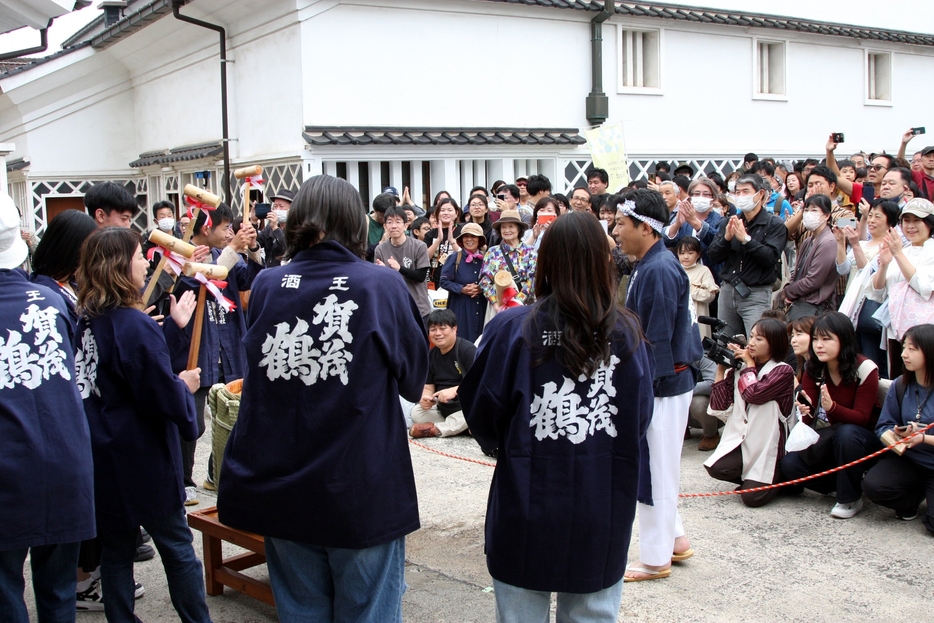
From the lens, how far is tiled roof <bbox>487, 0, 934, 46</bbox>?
1427cm

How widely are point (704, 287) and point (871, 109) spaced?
42.0 ft

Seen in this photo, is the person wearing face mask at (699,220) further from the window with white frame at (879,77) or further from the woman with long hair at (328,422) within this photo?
the window with white frame at (879,77)

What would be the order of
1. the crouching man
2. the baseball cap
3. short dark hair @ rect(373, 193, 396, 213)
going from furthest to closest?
1. short dark hair @ rect(373, 193, 396, 213)
2. the crouching man
3. the baseball cap

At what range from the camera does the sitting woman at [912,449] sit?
203 inches

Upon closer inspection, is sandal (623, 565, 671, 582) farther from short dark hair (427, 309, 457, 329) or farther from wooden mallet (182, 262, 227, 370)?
short dark hair (427, 309, 457, 329)

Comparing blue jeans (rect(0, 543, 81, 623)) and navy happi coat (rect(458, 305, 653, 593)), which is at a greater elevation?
navy happi coat (rect(458, 305, 653, 593))

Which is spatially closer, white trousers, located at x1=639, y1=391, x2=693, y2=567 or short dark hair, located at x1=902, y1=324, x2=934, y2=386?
white trousers, located at x1=639, y1=391, x2=693, y2=567

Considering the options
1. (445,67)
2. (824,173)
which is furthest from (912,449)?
(445,67)

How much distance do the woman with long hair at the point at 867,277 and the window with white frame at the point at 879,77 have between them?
12.9 meters

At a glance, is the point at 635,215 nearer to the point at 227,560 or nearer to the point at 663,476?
the point at 663,476

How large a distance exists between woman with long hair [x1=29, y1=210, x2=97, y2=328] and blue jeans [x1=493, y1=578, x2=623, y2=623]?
255 cm

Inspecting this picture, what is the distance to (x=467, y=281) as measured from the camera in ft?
28.9

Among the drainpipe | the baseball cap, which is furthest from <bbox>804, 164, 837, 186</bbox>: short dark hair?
the drainpipe

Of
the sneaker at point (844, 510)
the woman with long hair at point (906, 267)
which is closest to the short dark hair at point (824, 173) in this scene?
the woman with long hair at point (906, 267)
